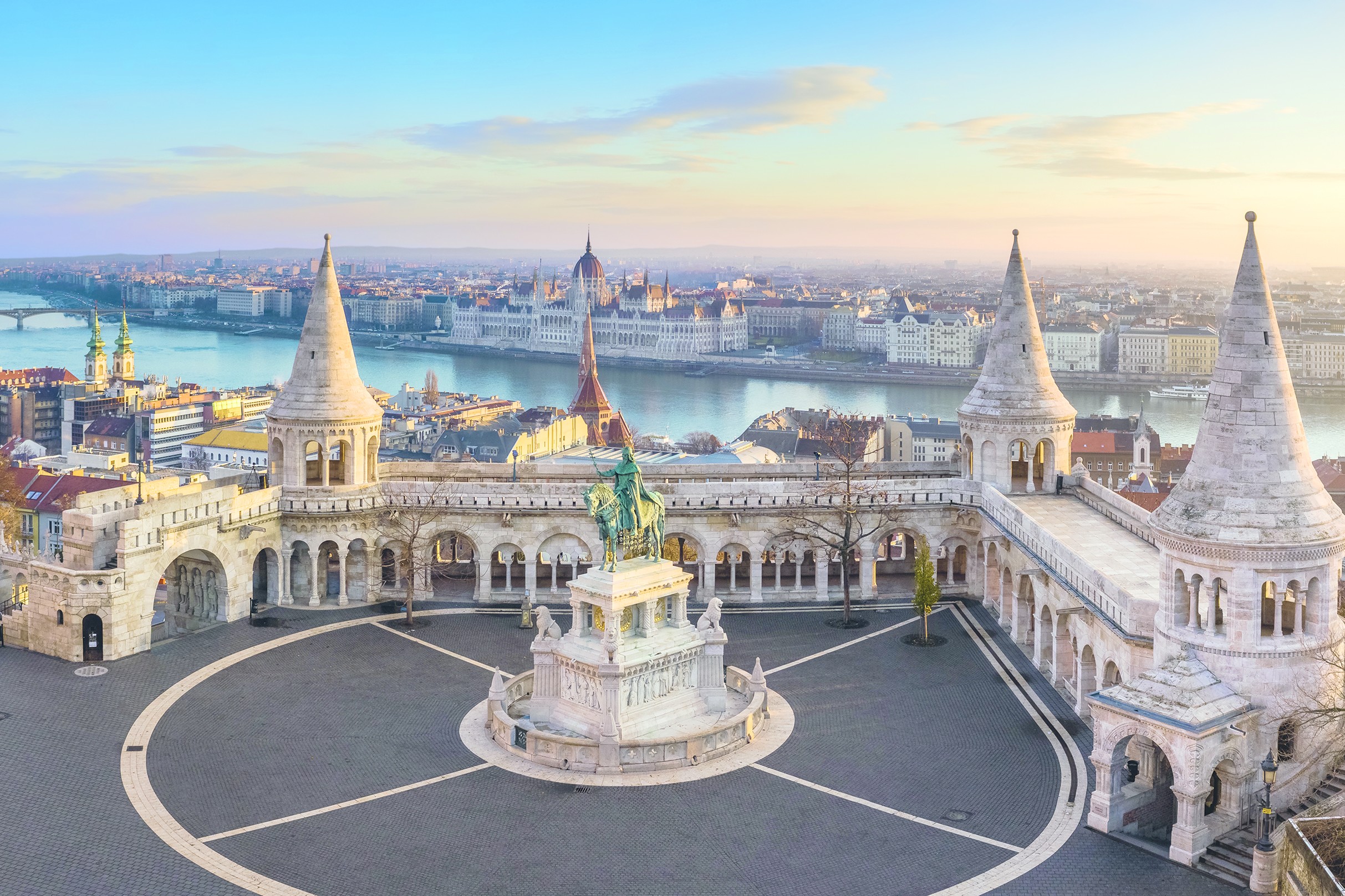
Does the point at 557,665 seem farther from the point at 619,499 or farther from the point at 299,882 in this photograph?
the point at 299,882

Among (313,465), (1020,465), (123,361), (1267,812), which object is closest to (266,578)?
(313,465)

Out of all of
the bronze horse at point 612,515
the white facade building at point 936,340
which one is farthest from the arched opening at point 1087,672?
the white facade building at point 936,340

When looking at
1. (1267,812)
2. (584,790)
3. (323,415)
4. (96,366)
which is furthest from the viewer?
(96,366)

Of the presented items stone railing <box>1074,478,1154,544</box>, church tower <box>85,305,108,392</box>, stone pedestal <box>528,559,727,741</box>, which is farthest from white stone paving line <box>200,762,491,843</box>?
church tower <box>85,305,108,392</box>

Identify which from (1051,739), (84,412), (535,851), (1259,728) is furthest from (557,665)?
(84,412)

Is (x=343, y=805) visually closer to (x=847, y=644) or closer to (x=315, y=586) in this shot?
(x=847, y=644)

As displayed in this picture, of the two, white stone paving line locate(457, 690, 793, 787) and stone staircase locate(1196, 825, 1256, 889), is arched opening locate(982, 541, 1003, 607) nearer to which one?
white stone paving line locate(457, 690, 793, 787)
